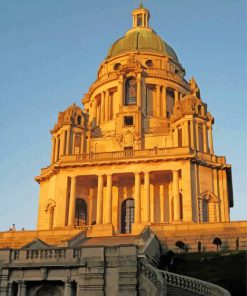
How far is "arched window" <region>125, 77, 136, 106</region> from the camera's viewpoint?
237 feet

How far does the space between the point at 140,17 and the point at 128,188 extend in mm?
35879

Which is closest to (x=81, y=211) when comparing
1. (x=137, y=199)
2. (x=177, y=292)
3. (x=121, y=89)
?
(x=137, y=199)

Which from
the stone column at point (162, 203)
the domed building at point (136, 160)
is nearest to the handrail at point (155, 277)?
the domed building at point (136, 160)

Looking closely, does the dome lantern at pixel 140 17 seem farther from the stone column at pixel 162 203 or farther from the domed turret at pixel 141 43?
the stone column at pixel 162 203

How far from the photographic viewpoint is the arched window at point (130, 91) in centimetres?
7219

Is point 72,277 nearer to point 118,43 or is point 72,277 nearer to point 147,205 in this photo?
point 147,205

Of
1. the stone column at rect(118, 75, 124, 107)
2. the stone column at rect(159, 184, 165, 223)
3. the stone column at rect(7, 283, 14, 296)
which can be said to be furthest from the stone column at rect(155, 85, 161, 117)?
the stone column at rect(7, 283, 14, 296)

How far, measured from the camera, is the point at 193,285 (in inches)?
1095

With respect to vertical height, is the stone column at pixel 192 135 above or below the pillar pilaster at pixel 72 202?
above

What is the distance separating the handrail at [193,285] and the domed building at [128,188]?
0.19 feet

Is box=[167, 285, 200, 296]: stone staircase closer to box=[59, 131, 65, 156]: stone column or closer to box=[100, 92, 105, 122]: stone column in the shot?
box=[59, 131, 65, 156]: stone column

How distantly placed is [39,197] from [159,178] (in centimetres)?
1500

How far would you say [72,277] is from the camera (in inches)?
1142

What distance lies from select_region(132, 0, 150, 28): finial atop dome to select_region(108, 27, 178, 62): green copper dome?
3.98 metres
